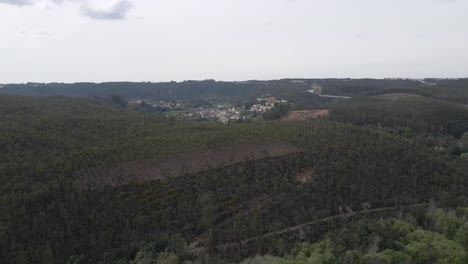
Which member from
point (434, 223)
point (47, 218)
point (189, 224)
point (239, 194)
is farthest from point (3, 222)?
point (434, 223)

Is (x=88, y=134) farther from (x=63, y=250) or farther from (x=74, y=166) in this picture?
(x=63, y=250)

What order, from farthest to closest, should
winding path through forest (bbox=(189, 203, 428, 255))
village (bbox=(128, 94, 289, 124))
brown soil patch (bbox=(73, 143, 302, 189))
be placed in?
1. village (bbox=(128, 94, 289, 124))
2. brown soil patch (bbox=(73, 143, 302, 189))
3. winding path through forest (bbox=(189, 203, 428, 255))

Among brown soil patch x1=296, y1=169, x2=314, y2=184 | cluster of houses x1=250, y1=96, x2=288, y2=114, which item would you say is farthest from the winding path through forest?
cluster of houses x1=250, y1=96, x2=288, y2=114

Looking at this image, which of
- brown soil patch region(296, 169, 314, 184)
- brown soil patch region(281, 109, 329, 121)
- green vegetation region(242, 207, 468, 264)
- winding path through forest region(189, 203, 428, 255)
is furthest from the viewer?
brown soil patch region(281, 109, 329, 121)

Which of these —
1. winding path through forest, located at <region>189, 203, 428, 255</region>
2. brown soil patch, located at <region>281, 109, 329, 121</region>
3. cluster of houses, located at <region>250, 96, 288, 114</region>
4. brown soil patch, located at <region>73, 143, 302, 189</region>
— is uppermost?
brown soil patch, located at <region>73, 143, 302, 189</region>

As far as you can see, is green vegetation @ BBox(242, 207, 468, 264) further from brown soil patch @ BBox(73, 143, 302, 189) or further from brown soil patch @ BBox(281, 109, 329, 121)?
brown soil patch @ BBox(281, 109, 329, 121)

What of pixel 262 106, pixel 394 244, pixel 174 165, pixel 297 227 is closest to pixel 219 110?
pixel 262 106
